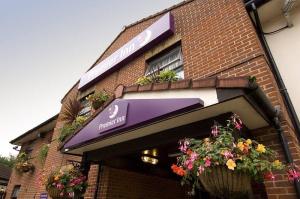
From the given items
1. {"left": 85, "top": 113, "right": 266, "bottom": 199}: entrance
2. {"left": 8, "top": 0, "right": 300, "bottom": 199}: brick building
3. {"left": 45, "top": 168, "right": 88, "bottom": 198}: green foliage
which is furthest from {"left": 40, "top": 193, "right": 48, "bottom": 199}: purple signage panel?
{"left": 85, "top": 113, "right": 266, "bottom": 199}: entrance

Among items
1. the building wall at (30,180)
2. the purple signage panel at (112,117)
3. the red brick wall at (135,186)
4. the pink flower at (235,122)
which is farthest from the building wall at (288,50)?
the building wall at (30,180)

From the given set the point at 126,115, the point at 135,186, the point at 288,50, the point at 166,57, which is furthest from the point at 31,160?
the point at 288,50

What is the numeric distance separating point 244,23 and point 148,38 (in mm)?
3099

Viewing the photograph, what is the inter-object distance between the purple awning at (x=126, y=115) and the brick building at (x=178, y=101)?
0.02 m

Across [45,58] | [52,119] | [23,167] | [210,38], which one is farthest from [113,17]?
[23,167]

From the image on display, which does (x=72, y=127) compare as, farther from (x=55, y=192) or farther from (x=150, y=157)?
(x=150, y=157)

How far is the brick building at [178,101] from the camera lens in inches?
120

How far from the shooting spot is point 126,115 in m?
3.87

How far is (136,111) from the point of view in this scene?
376cm

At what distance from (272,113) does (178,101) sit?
1376 mm

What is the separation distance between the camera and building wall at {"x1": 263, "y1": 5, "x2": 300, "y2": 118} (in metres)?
4.23

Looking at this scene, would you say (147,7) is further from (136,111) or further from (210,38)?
(136,111)

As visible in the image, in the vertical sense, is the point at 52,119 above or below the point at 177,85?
above

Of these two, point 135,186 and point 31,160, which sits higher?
point 31,160
